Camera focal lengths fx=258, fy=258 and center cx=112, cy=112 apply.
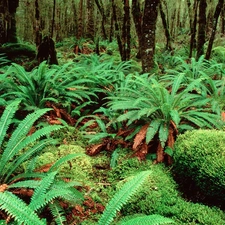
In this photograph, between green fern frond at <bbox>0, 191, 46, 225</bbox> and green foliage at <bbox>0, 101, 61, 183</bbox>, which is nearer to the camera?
green fern frond at <bbox>0, 191, 46, 225</bbox>

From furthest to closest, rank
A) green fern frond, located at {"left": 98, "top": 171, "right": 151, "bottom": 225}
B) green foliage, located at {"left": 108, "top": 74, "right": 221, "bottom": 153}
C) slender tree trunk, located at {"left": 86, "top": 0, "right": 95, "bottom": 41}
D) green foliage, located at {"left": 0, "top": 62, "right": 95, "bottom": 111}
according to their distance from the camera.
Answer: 1. slender tree trunk, located at {"left": 86, "top": 0, "right": 95, "bottom": 41}
2. green foliage, located at {"left": 0, "top": 62, "right": 95, "bottom": 111}
3. green foliage, located at {"left": 108, "top": 74, "right": 221, "bottom": 153}
4. green fern frond, located at {"left": 98, "top": 171, "right": 151, "bottom": 225}

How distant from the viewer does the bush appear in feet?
8.80

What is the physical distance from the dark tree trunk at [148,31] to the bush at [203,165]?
3.47 m

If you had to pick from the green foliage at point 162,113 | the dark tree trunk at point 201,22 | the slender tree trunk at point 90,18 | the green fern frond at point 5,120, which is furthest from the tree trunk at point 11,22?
the green fern frond at point 5,120

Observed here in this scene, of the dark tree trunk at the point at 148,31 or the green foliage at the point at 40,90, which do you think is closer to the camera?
the green foliage at the point at 40,90

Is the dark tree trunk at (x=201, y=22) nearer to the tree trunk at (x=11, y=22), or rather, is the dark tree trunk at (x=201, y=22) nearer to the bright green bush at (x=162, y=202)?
the bright green bush at (x=162, y=202)

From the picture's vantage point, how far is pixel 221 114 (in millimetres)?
4012

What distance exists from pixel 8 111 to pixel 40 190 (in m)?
1.15

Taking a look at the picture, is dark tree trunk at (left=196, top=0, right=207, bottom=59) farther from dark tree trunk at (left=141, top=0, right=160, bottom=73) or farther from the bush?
the bush

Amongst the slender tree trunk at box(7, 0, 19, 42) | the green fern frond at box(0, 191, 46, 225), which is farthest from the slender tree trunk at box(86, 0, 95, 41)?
the green fern frond at box(0, 191, 46, 225)

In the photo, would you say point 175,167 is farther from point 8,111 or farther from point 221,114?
point 8,111

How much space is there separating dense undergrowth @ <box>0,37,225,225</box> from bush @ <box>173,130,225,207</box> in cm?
12

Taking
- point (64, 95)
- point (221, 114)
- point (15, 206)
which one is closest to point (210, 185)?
point (221, 114)

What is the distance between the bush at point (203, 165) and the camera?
268cm
